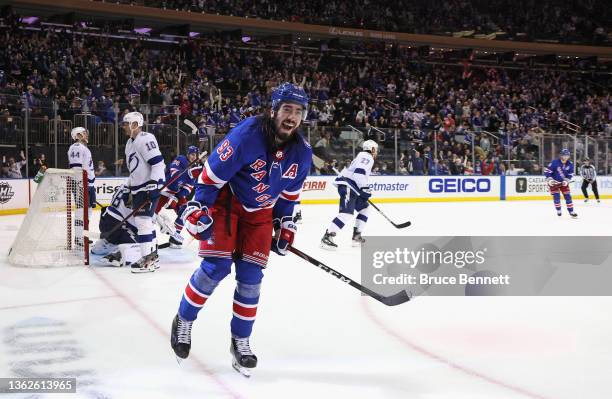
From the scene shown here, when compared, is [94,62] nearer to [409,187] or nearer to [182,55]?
[182,55]

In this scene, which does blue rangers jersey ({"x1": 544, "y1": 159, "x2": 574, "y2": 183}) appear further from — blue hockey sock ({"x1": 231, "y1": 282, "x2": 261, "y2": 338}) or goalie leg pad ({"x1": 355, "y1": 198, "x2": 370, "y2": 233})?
blue hockey sock ({"x1": 231, "y1": 282, "x2": 261, "y2": 338})

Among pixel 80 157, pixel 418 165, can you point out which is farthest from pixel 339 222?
pixel 418 165

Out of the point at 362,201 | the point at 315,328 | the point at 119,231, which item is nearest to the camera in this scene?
the point at 315,328

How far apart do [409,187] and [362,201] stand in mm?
8105

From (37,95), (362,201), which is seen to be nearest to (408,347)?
(362,201)

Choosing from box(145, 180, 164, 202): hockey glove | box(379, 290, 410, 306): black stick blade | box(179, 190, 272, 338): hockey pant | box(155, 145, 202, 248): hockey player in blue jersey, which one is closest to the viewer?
box(179, 190, 272, 338): hockey pant

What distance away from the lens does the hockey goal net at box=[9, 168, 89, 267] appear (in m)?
6.05

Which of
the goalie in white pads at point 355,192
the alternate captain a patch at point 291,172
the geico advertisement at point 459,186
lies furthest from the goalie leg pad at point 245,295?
the geico advertisement at point 459,186

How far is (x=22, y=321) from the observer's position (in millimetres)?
3990

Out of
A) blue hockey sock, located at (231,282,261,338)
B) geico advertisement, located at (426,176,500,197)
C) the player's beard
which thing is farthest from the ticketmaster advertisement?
geico advertisement, located at (426,176,500,197)

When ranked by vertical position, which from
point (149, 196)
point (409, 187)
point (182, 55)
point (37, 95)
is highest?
point (182, 55)

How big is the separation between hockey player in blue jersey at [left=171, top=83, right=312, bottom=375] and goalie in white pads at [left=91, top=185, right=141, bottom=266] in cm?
295

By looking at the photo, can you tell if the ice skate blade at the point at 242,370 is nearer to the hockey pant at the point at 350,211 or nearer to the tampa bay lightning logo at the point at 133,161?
the tampa bay lightning logo at the point at 133,161

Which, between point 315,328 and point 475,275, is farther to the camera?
point 475,275
